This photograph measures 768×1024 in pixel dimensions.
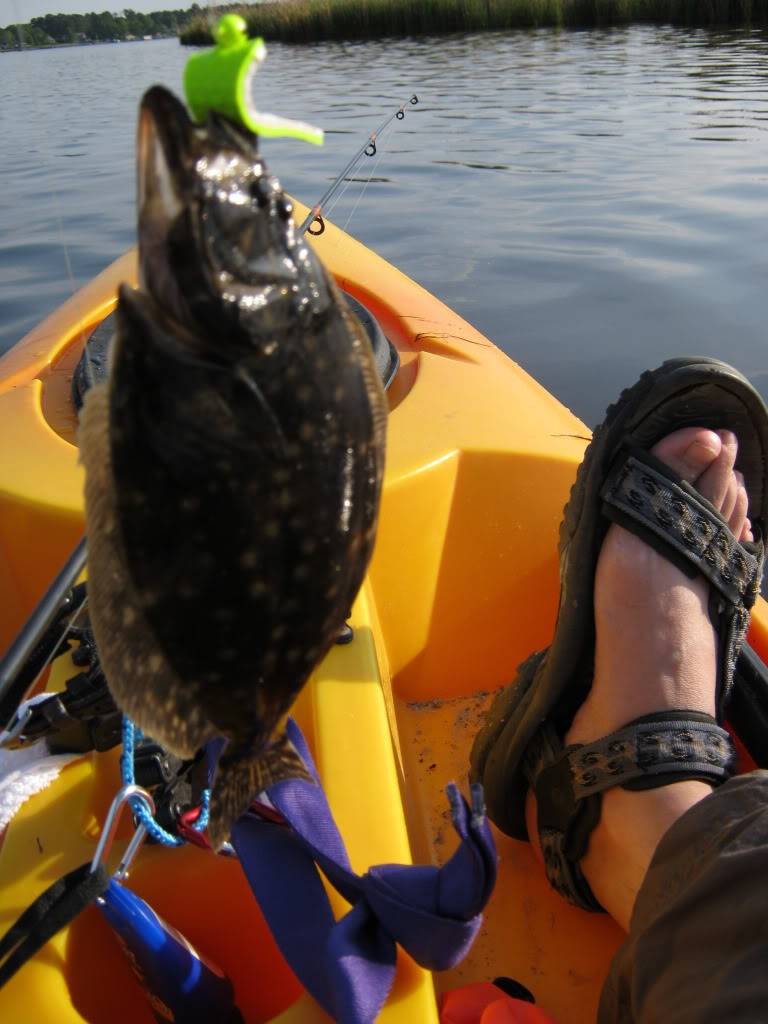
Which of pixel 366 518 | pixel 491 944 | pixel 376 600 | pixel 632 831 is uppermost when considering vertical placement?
pixel 366 518

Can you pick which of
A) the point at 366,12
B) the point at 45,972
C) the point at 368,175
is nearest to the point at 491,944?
the point at 45,972

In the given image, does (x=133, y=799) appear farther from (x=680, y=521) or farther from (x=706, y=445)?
(x=706, y=445)

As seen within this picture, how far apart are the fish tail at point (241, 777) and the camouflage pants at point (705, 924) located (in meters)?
0.74

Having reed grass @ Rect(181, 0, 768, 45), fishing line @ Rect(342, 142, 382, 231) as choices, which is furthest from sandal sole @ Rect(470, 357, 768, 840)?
reed grass @ Rect(181, 0, 768, 45)

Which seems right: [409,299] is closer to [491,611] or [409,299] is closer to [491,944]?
[491,611]

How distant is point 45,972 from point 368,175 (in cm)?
1025

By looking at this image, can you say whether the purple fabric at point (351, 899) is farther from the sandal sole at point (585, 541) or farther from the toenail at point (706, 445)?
the toenail at point (706, 445)

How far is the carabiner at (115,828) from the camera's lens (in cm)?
159

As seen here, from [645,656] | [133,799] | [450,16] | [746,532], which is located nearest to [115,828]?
[133,799]

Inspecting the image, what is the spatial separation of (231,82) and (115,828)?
54.2 inches

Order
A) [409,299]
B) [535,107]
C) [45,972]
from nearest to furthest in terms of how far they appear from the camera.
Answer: [45,972] < [409,299] < [535,107]

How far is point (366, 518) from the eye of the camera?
117 cm

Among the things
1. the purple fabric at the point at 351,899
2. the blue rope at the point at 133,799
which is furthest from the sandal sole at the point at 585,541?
the blue rope at the point at 133,799

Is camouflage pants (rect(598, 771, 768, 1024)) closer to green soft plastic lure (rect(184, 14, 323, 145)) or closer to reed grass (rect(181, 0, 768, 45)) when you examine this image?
green soft plastic lure (rect(184, 14, 323, 145))
